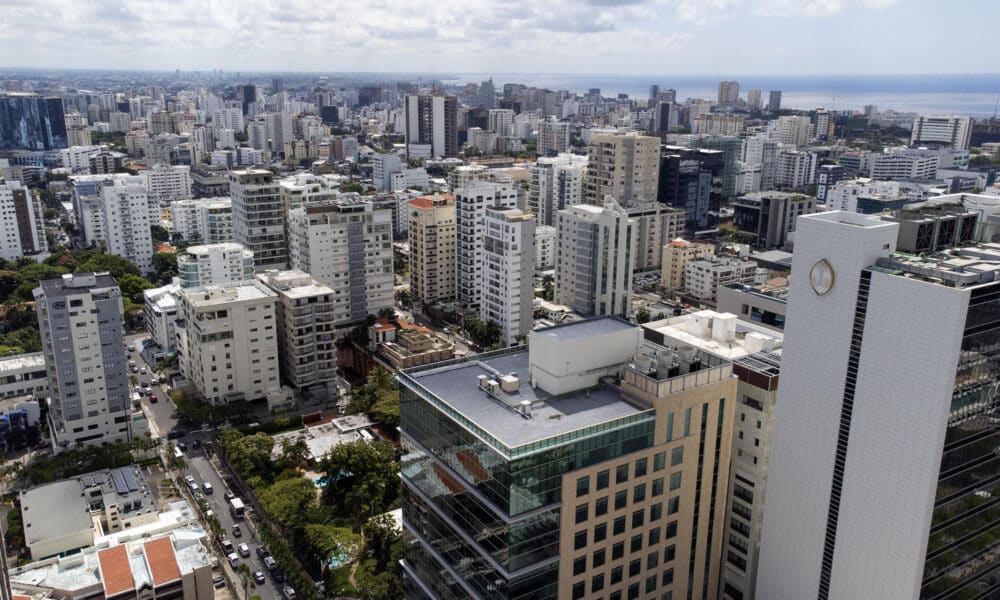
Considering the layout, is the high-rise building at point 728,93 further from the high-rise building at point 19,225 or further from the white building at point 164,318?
the white building at point 164,318

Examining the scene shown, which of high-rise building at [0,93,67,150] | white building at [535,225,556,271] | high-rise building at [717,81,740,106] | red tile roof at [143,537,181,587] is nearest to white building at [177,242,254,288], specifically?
red tile roof at [143,537,181,587]

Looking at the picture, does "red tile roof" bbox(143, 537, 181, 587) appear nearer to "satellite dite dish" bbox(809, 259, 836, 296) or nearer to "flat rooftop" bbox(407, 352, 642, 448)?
"flat rooftop" bbox(407, 352, 642, 448)

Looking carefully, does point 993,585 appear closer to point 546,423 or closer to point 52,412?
point 546,423

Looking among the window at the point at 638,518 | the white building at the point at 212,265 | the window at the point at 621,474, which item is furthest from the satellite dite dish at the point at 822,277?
the white building at the point at 212,265

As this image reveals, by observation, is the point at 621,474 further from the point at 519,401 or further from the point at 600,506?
the point at 519,401

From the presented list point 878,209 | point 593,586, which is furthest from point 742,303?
point 878,209

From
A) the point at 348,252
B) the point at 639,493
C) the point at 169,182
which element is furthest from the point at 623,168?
the point at 169,182
